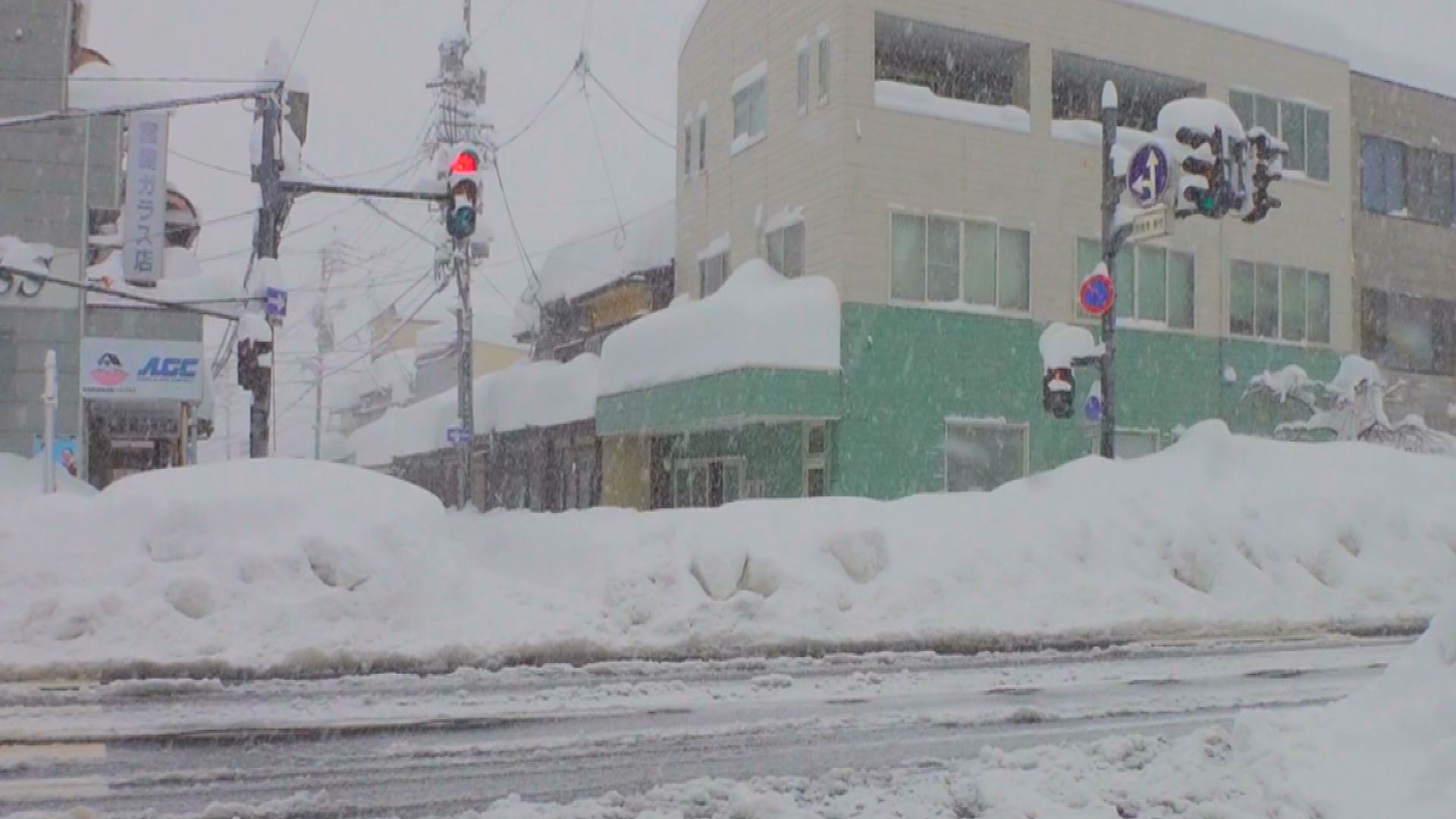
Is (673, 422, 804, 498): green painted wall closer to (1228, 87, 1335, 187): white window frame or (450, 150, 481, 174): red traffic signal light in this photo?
(450, 150, 481, 174): red traffic signal light

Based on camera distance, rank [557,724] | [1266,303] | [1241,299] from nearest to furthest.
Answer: [557,724] < [1241,299] < [1266,303]

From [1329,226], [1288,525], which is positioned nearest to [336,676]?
[1288,525]

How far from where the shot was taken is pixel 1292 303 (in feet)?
87.0

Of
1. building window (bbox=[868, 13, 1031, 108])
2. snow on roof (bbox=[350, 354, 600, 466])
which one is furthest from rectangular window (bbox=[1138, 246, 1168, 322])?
snow on roof (bbox=[350, 354, 600, 466])

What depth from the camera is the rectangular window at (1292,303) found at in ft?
86.5

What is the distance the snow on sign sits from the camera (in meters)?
15.3

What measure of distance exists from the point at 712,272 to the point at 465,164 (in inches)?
467

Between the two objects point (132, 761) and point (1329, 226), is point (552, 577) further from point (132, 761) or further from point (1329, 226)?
point (1329, 226)

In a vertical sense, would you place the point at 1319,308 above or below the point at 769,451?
above

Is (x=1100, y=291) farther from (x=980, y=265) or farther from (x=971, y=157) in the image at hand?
(x=971, y=157)

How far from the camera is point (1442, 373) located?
29.8m

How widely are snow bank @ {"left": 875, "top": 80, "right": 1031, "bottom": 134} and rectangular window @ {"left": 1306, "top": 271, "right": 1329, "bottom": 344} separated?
830 cm

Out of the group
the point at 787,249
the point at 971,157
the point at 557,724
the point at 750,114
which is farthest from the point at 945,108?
the point at 557,724

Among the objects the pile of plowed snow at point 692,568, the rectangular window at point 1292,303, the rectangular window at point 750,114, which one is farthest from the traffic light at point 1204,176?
the rectangular window at point 1292,303
